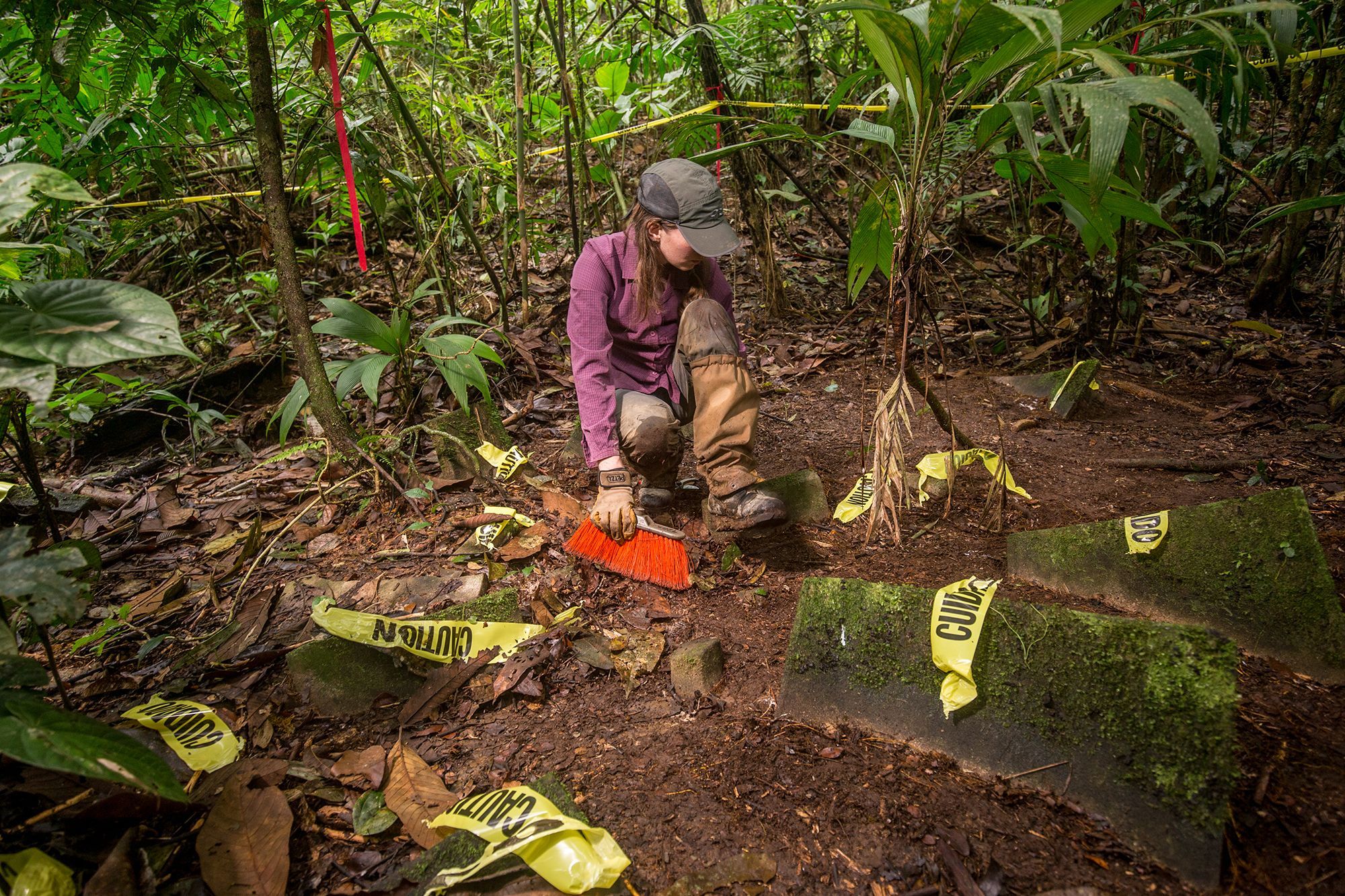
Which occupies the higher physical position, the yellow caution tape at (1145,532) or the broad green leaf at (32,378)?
the broad green leaf at (32,378)

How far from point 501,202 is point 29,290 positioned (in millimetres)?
2490

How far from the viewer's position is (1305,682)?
1434 millimetres

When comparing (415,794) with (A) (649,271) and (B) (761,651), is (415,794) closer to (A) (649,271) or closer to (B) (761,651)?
(B) (761,651)

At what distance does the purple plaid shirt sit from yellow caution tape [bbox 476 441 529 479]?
557mm

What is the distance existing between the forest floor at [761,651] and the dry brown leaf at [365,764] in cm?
4

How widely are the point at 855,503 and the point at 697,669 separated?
0.91 metres

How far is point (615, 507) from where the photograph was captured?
210 cm

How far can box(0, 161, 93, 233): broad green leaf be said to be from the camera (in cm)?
92

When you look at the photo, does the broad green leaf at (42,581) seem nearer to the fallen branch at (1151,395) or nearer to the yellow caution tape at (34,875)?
the yellow caution tape at (34,875)

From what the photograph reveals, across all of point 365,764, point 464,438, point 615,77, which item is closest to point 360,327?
point 464,438

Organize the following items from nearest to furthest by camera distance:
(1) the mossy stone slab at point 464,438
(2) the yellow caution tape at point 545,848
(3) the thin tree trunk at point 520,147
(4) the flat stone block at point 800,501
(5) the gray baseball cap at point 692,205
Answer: (2) the yellow caution tape at point 545,848 → (5) the gray baseball cap at point 692,205 → (4) the flat stone block at point 800,501 → (1) the mossy stone slab at point 464,438 → (3) the thin tree trunk at point 520,147

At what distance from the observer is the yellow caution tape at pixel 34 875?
1.01m

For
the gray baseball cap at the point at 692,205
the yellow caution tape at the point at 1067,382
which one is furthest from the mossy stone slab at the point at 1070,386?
the gray baseball cap at the point at 692,205

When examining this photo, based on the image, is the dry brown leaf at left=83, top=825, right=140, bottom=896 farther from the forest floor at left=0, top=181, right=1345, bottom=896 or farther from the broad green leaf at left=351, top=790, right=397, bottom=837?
the broad green leaf at left=351, top=790, right=397, bottom=837
